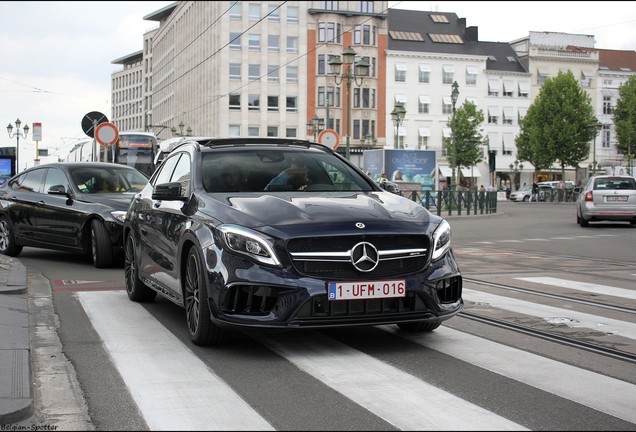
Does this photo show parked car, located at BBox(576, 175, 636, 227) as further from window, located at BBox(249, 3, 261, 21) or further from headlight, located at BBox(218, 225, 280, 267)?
window, located at BBox(249, 3, 261, 21)

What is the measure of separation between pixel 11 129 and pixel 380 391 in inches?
2092

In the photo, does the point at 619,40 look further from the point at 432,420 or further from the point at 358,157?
the point at 358,157

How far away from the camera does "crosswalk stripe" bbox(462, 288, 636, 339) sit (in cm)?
703

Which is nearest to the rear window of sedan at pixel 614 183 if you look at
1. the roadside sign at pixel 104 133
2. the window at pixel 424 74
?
the roadside sign at pixel 104 133

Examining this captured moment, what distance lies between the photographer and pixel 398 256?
5750 millimetres

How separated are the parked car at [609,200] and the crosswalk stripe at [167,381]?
1936cm

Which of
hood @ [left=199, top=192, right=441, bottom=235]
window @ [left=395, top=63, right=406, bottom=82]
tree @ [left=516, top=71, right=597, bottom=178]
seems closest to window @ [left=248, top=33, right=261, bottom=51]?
window @ [left=395, top=63, right=406, bottom=82]

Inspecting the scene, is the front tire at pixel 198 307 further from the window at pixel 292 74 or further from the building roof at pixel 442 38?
the building roof at pixel 442 38

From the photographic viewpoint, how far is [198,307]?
603 centimetres

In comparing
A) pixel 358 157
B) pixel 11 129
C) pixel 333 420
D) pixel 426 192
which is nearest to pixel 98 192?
pixel 333 420

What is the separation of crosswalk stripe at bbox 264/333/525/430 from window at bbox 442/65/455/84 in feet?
260

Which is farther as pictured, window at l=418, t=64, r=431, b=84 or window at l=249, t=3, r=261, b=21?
window at l=418, t=64, r=431, b=84

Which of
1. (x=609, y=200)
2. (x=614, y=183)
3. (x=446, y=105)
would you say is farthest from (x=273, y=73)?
(x=609, y=200)

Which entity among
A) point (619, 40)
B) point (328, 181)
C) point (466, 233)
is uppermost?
point (619, 40)
